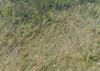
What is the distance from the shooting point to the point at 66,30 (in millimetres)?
4102

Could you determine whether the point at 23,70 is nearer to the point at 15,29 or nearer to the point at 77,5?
the point at 15,29

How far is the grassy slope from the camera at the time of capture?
369cm

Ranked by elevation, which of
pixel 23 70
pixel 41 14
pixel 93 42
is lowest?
pixel 23 70

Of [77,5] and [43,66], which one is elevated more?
[77,5]

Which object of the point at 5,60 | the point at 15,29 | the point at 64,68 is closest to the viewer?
the point at 64,68

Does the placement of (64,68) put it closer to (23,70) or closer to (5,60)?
(23,70)

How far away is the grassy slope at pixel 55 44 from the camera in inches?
145

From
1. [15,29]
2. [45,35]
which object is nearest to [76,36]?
[45,35]

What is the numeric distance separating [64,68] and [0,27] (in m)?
1.43

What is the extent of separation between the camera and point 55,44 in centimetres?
395

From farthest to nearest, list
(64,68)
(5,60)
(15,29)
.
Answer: (15,29) < (5,60) < (64,68)

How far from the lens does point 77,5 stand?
176 inches

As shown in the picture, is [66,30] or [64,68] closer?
[64,68]

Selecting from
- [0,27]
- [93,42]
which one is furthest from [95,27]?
[0,27]
